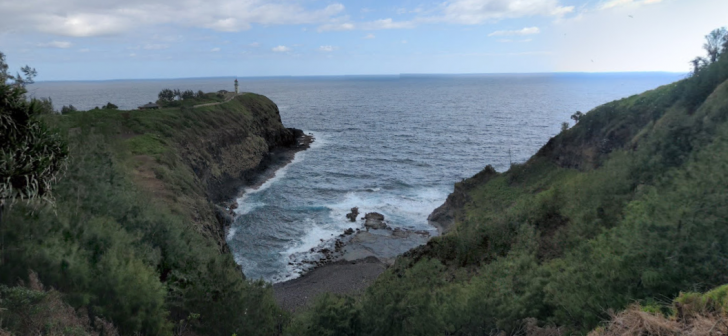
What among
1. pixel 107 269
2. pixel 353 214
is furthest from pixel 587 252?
pixel 353 214

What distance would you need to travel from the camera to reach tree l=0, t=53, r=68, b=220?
11.3 meters

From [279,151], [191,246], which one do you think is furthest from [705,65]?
[279,151]

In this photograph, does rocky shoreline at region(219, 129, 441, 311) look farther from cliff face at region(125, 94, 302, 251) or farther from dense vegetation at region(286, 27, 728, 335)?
dense vegetation at region(286, 27, 728, 335)

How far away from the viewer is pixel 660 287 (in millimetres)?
12273

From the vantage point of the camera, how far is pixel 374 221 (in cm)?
4356

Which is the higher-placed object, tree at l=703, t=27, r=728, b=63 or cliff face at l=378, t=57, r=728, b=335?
tree at l=703, t=27, r=728, b=63

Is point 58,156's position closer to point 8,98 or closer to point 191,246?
point 8,98

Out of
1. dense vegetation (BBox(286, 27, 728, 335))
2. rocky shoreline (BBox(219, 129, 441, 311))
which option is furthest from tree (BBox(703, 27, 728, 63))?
rocky shoreline (BBox(219, 129, 441, 311))

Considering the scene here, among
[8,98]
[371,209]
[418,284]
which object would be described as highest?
[8,98]

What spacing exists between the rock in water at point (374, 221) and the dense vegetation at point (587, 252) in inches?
438

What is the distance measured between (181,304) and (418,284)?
11.4 m

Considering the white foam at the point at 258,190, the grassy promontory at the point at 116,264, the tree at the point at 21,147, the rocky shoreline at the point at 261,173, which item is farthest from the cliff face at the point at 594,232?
the rocky shoreline at the point at 261,173

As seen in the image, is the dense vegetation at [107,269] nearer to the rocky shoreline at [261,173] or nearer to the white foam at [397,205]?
the rocky shoreline at [261,173]

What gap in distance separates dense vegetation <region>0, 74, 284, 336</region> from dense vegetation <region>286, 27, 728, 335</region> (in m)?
3.63
